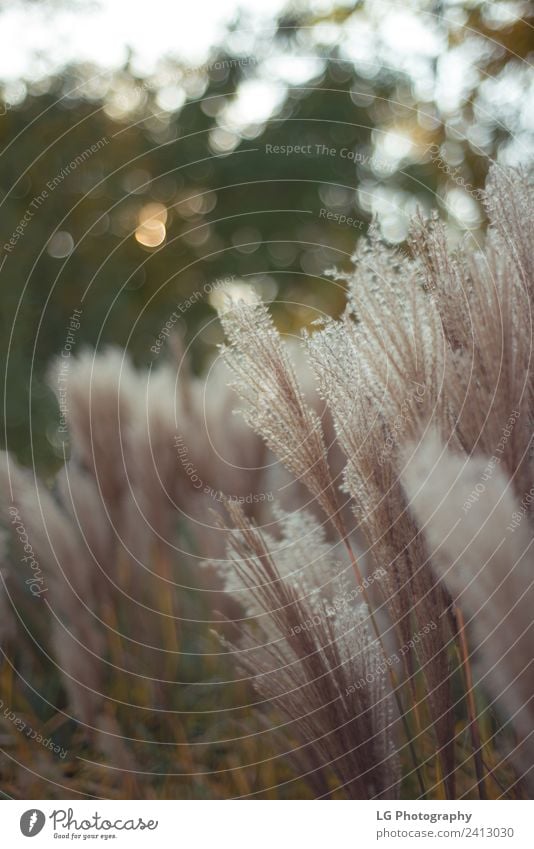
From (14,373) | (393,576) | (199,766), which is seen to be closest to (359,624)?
(393,576)

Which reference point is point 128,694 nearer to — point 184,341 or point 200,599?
point 200,599

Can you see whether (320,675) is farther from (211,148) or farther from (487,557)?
(211,148)

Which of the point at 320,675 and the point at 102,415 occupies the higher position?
the point at 102,415

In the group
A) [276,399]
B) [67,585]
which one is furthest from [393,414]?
[67,585]

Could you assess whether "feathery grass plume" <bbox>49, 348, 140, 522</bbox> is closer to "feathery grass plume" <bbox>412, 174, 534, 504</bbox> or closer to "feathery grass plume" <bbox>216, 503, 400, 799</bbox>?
"feathery grass plume" <bbox>216, 503, 400, 799</bbox>

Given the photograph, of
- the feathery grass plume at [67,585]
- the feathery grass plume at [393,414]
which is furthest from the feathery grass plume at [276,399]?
the feathery grass plume at [67,585]

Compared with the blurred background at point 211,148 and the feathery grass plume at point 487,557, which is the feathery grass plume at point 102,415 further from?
the feathery grass plume at point 487,557
